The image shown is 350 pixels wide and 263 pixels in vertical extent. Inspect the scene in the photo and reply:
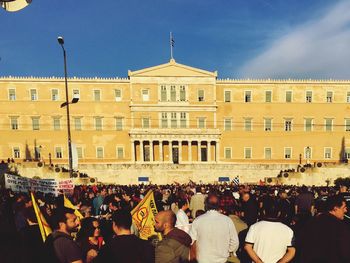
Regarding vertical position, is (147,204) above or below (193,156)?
above

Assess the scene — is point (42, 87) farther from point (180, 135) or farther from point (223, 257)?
point (223, 257)

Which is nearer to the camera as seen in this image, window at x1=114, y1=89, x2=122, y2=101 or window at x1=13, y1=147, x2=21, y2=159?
window at x1=13, y1=147, x2=21, y2=159

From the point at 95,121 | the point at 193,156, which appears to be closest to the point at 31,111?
the point at 95,121

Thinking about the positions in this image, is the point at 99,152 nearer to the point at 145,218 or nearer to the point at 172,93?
the point at 172,93

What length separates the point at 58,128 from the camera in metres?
39.1

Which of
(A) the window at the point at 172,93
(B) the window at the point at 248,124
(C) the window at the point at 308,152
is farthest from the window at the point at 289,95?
(A) the window at the point at 172,93

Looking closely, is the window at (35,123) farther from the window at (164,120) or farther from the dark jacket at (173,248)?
the dark jacket at (173,248)

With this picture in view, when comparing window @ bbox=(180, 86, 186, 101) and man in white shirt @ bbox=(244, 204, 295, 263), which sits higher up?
window @ bbox=(180, 86, 186, 101)

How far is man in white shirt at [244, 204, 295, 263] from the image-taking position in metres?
3.69

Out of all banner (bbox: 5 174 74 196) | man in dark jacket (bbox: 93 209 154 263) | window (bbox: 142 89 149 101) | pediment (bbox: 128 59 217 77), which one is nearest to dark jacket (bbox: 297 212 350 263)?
man in dark jacket (bbox: 93 209 154 263)

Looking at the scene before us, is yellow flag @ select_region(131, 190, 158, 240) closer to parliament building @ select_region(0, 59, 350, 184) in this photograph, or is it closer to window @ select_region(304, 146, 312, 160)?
parliament building @ select_region(0, 59, 350, 184)

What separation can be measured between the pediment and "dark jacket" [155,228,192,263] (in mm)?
37764

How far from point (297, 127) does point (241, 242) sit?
1563 inches

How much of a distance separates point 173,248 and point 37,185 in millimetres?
10072
